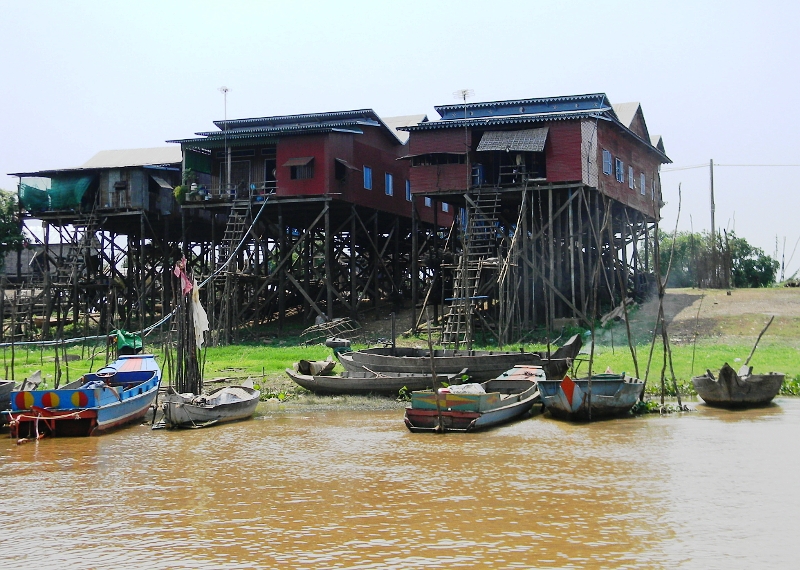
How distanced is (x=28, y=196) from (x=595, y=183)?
81.3ft

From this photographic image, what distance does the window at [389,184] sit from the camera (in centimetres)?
3994

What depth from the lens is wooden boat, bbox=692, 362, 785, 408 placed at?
795 inches

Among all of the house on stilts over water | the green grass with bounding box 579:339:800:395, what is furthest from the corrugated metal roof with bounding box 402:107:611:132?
the green grass with bounding box 579:339:800:395

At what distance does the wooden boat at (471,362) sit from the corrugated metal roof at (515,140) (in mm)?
9473

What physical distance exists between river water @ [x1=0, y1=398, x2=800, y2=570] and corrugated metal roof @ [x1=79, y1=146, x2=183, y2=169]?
24880 millimetres

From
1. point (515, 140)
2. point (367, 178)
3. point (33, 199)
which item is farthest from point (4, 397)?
point (33, 199)

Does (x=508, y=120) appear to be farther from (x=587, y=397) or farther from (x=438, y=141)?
(x=587, y=397)

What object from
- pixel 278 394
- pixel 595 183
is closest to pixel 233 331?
pixel 278 394

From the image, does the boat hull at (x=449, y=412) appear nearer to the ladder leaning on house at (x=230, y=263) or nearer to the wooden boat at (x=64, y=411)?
the wooden boat at (x=64, y=411)

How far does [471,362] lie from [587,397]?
4674 mm

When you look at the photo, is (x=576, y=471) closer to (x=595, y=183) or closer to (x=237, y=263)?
(x=595, y=183)

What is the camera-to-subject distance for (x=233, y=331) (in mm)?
35344

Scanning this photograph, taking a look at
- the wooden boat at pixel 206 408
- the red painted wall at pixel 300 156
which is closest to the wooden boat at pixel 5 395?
the wooden boat at pixel 206 408

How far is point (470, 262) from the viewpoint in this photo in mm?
31344
